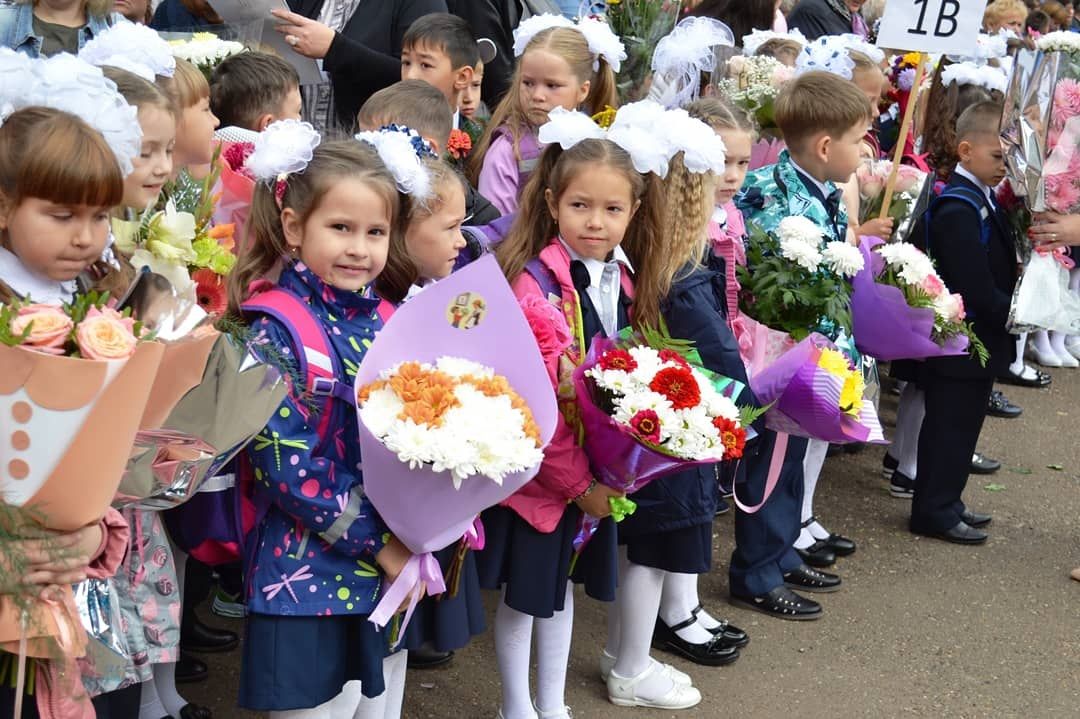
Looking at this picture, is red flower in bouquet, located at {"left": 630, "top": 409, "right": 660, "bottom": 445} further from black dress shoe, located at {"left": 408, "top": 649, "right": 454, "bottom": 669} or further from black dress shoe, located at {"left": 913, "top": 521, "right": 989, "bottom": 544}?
black dress shoe, located at {"left": 913, "top": 521, "right": 989, "bottom": 544}

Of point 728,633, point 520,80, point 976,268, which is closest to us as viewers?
point 728,633

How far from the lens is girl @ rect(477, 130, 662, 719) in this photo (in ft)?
12.7

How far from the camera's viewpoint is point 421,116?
4.73m

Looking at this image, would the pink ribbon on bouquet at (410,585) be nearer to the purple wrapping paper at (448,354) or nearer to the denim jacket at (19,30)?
the purple wrapping paper at (448,354)

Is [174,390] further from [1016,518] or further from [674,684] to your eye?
[1016,518]

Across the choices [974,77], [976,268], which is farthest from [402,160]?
[974,77]

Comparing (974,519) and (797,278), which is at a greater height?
(797,278)

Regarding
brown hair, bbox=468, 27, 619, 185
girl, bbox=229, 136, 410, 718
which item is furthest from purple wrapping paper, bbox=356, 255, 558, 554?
brown hair, bbox=468, 27, 619, 185

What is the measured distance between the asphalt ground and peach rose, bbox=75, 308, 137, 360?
7.04 feet

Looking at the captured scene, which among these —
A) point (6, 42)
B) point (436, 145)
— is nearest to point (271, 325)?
point (436, 145)

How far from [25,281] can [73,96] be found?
45cm

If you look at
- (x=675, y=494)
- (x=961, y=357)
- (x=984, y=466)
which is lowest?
(x=984, y=466)

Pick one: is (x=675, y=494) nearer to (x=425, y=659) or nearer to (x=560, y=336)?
(x=560, y=336)

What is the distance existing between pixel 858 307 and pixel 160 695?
3118mm
